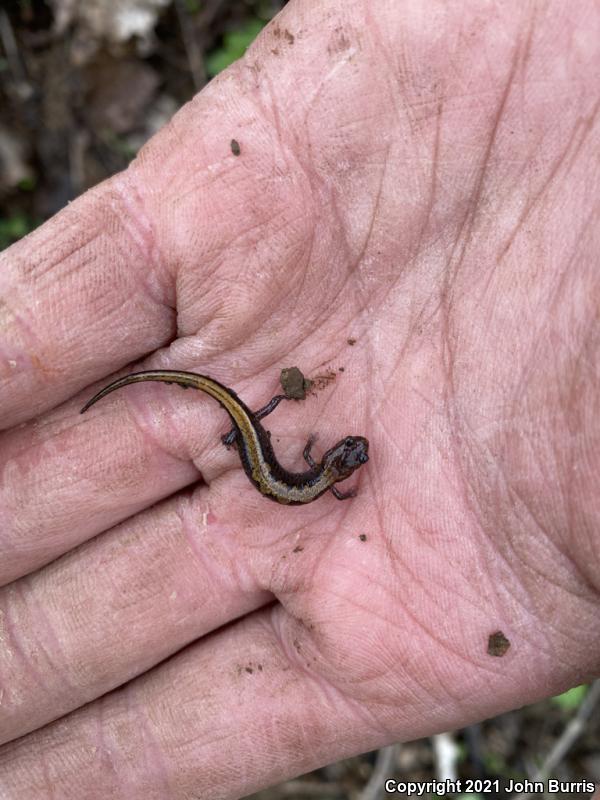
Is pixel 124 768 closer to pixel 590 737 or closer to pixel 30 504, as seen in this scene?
pixel 30 504

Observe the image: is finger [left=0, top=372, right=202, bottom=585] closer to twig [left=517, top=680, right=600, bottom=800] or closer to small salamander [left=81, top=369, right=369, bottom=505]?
small salamander [left=81, top=369, right=369, bottom=505]

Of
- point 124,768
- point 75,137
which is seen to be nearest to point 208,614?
point 124,768

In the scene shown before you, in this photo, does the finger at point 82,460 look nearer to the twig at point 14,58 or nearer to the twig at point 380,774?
the twig at point 380,774

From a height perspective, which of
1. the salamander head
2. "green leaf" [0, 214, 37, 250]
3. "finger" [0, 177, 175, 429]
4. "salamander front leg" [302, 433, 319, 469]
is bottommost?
the salamander head

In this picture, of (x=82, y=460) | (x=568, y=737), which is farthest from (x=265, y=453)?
(x=568, y=737)

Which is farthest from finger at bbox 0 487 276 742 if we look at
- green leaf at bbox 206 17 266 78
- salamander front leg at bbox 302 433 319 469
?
green leaf at bbox 206 17 266 78

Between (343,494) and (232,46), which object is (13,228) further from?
(343,494)
